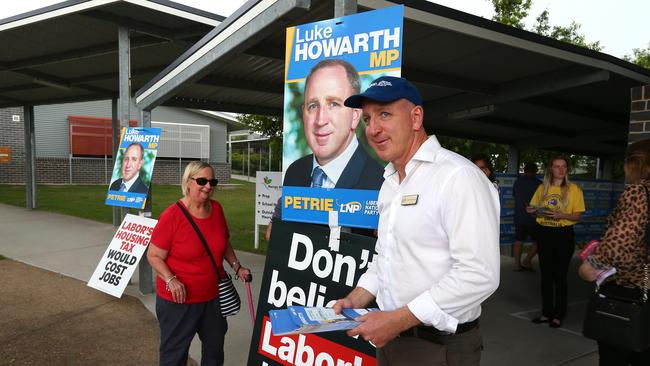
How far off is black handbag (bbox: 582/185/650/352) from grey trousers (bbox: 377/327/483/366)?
1447 mm

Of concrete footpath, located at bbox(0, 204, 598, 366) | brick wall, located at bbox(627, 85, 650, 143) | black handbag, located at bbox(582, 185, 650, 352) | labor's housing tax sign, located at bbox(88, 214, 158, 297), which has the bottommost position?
concrete footpath, located at bbox(0, 204, 598, 366)

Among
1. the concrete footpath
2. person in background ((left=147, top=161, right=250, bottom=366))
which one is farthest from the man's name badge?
the concrete footpath

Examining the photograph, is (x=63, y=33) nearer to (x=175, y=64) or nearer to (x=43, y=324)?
(x=175, y=64)

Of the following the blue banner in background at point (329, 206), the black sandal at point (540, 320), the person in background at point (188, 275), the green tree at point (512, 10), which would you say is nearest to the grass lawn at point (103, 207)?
the black sandal at point (540, 320)

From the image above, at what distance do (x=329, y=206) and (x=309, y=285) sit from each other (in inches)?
21.0

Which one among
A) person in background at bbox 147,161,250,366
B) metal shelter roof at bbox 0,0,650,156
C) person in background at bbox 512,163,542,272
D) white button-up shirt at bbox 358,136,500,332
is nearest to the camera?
white button-up shirt at bbox 358,136,500,332

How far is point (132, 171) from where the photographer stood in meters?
5.88

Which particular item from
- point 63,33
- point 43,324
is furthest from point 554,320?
point 63,33

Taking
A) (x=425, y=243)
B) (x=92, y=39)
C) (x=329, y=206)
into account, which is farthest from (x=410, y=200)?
(x=92, y=39)

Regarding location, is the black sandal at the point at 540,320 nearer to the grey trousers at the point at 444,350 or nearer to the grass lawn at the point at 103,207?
the grey trousers at the point at 444,350

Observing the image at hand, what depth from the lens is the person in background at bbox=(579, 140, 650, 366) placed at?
8.05ft

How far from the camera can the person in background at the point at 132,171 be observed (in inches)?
227

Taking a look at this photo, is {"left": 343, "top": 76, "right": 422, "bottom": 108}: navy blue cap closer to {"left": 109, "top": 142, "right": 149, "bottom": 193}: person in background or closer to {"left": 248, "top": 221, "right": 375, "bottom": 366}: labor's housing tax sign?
{"left": 248, "top": 221, "right": 375, "bottom": 366}: labor's housing tax sign

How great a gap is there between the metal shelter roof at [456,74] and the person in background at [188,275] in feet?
4.52
